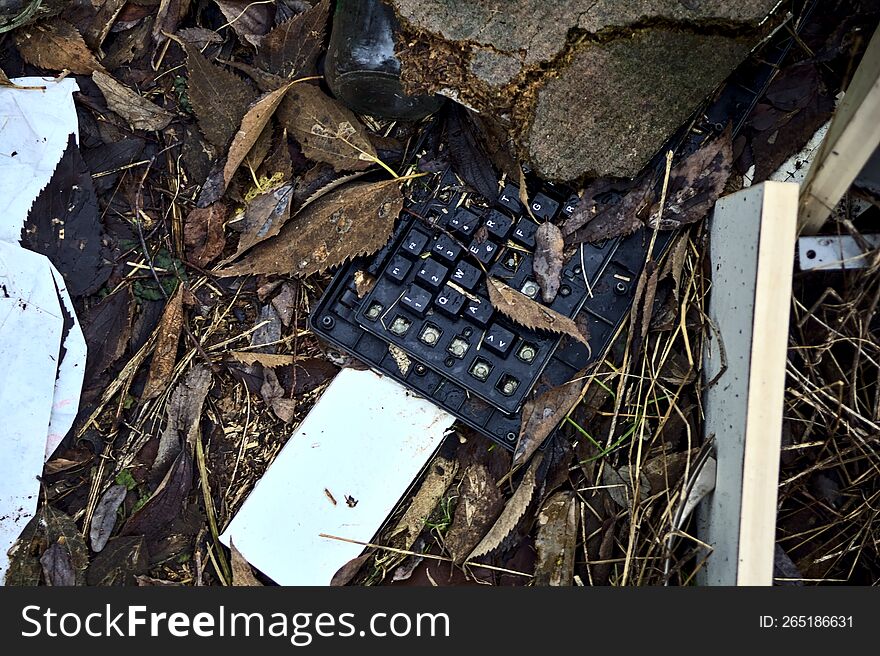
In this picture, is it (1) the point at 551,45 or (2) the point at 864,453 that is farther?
(2) the point at 864,453

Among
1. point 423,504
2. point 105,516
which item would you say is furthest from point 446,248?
point 105,516

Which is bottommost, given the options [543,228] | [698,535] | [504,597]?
[504,597]

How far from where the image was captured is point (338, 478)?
5.94ft

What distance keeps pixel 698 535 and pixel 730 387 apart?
38 cm

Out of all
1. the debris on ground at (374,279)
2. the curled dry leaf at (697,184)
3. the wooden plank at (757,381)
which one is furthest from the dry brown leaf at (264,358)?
the wooden plank at (757,381)

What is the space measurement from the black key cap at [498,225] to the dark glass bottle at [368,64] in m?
0.31

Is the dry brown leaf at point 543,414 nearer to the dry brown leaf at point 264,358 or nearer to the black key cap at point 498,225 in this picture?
the black key cap at point 498,225

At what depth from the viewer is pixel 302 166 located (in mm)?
1910

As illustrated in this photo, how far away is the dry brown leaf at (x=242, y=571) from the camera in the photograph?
180 centimetres

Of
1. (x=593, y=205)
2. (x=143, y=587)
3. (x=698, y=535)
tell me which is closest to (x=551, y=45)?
(x=593, y=205)

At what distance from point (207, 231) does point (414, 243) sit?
573 millimetres

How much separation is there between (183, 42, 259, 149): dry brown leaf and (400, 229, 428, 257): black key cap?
1.85ft

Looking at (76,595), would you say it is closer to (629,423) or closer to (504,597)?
(504,597)

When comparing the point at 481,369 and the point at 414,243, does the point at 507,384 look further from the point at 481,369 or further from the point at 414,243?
the point at 414,243
